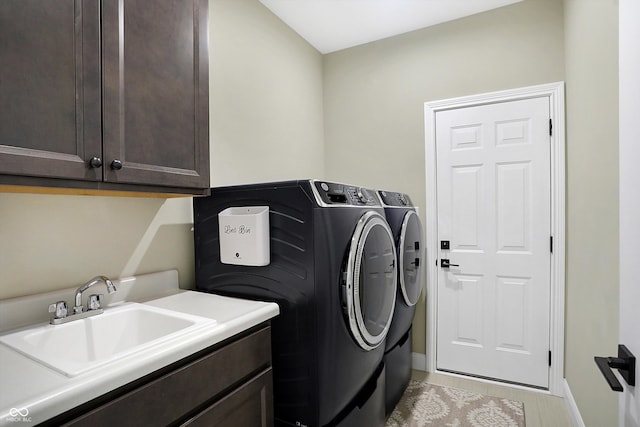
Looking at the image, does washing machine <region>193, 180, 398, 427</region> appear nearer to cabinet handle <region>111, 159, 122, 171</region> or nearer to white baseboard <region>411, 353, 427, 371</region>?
cabinet handle <region>111, 159, 122, 171</region>

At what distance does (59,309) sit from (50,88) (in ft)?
2.41

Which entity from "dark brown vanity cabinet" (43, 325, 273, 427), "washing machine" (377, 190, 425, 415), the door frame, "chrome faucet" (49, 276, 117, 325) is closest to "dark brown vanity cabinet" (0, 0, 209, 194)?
"chrome faucet" (49, 276, 117, 325)

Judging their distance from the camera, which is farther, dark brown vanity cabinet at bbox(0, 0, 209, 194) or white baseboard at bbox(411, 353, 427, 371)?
white baseboard at bbox(411, 353, 427, 371)

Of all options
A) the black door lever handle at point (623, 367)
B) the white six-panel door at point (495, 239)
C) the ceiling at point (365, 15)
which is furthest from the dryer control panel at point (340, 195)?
the ceiling at point (365, 15)

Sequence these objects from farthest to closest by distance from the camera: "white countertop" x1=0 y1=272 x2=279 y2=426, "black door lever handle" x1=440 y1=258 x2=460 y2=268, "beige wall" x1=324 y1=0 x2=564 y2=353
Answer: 1. "black door lever handle" x1=440 y1=258 x2=460 y2=268
2. "beige wall" x1=324 y1=0 x2=564 y2=353
3. "white countertop" x1=0 y1=272 x2=279 y2=426

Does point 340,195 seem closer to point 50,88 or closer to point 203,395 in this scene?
point 203,395

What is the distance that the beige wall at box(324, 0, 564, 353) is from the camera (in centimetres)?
246

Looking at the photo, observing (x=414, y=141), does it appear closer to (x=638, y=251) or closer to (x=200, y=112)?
(x=200, y=112)

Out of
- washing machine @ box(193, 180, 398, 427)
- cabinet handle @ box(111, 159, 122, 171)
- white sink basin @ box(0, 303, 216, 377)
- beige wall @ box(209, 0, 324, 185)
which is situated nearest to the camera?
white sink basin @ box(0, 303, 216, 377)

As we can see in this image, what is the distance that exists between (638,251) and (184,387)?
117 cm

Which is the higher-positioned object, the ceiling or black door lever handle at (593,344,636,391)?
the ceiling

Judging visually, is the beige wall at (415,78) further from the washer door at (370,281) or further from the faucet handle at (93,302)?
the faucet handle at (93,302)

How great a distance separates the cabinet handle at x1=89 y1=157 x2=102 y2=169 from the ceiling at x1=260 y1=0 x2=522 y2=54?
6.38ft

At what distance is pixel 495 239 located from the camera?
2.57m
